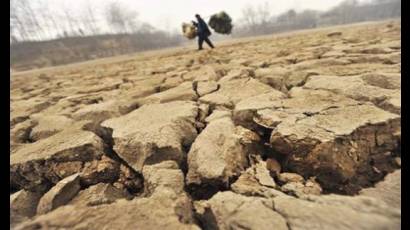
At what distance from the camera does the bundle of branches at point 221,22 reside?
11652mm

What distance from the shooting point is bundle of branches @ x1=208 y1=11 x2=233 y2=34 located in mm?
11652

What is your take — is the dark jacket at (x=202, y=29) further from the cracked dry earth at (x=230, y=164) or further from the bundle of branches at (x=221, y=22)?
the cracked dry earth at (x=230, y=164)

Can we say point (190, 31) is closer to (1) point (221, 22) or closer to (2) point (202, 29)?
(2) point (202, 29)

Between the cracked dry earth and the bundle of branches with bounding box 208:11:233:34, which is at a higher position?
the cracked dry earth

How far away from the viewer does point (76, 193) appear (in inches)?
51.8

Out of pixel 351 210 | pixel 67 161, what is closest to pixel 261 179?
pixel 351 210

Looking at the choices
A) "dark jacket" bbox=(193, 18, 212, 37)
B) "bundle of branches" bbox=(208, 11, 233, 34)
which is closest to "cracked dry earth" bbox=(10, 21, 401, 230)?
"dark jacket" bbox=(193, 18, 212, 37)

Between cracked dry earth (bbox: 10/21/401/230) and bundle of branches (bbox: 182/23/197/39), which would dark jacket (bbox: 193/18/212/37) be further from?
cracked dry earth (bbox: 10/21/401/230)

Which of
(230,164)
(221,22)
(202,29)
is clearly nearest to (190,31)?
(202,29)

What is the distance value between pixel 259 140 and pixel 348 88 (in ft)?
2.55

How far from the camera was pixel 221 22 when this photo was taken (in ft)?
38.6

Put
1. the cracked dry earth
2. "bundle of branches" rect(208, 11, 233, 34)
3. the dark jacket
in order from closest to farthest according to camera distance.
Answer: the cracked dry earth → the dark jacket → "bundle of branches" rect(208, 11, 233, 34)

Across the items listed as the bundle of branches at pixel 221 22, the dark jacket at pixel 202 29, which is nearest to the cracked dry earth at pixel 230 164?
the dark jacket at pixel 202 29

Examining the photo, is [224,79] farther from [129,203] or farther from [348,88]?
[129,203]
